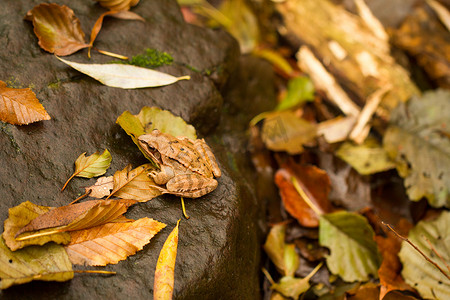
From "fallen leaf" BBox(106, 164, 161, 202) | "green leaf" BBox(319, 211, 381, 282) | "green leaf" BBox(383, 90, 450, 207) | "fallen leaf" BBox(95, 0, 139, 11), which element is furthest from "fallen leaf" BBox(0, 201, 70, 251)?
"green leaf" BBox(383, 90, 450, 207)

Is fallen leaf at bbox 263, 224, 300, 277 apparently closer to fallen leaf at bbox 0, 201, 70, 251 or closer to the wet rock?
the wet rock

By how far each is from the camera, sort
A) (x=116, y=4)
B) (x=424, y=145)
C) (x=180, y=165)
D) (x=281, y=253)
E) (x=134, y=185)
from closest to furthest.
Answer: (x=134, y=185), (x=180, y=165), (x=281, y=253), (x=116, y=4), (x=424, y=145)

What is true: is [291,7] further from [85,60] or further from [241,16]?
[85,60]

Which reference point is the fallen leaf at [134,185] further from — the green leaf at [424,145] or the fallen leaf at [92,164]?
the green leaf at [424,145]

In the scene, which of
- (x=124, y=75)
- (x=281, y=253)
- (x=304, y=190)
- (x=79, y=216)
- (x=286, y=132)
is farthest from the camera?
(x=286, y=132)

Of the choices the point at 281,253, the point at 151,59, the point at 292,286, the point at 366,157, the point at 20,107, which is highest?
the point at 151,59

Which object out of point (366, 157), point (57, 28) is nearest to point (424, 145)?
point (366, 157)

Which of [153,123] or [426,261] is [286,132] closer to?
[153,123]
